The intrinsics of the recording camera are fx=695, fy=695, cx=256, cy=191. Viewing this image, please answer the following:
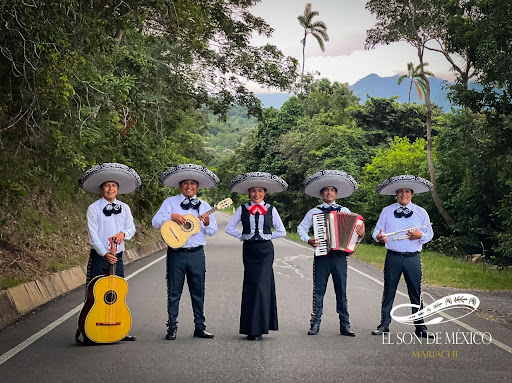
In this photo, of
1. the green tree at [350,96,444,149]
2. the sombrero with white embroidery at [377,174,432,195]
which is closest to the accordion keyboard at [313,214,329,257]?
the sombrero with white embroidery at [377,174,432,195]

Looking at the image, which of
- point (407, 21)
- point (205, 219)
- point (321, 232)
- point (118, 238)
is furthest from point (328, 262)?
point (407, 21)

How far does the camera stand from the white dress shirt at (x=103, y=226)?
312 inches

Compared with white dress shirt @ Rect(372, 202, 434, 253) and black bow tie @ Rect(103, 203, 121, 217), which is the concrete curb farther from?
white dress shirt @ Rect(372, 202, 434, 253)

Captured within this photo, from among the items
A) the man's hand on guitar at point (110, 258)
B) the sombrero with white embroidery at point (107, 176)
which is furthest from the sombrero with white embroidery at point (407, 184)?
the man's hand on guitar at point (110, 258)

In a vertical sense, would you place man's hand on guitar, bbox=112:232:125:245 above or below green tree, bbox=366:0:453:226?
below

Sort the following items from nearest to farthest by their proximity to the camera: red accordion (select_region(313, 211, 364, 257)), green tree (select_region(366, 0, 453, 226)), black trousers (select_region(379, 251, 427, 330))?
red accordion (select_region(313, 211, 364, 257)) < black trousers (select_region(379, 251, 427, 330)) < green tree (select_region(366, 0, 453, 226))

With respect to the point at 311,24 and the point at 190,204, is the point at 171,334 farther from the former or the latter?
the point at 311,24

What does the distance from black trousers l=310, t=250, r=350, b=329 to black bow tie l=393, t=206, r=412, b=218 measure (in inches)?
32.1

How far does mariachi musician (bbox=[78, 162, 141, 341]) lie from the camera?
313 inches

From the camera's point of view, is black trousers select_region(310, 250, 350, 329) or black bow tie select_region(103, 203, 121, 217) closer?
black bow tie select_region(103, 203, 121, 217)

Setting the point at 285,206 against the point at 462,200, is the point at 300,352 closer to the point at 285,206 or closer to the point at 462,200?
the point at 462,200

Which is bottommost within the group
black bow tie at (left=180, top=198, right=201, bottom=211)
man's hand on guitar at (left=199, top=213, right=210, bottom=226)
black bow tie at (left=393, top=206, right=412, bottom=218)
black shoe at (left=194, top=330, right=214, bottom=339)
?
black shoe at (left=194, top=330, right=214, bottom=339)

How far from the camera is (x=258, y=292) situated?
8.11 meters

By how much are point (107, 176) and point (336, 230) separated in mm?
2785
